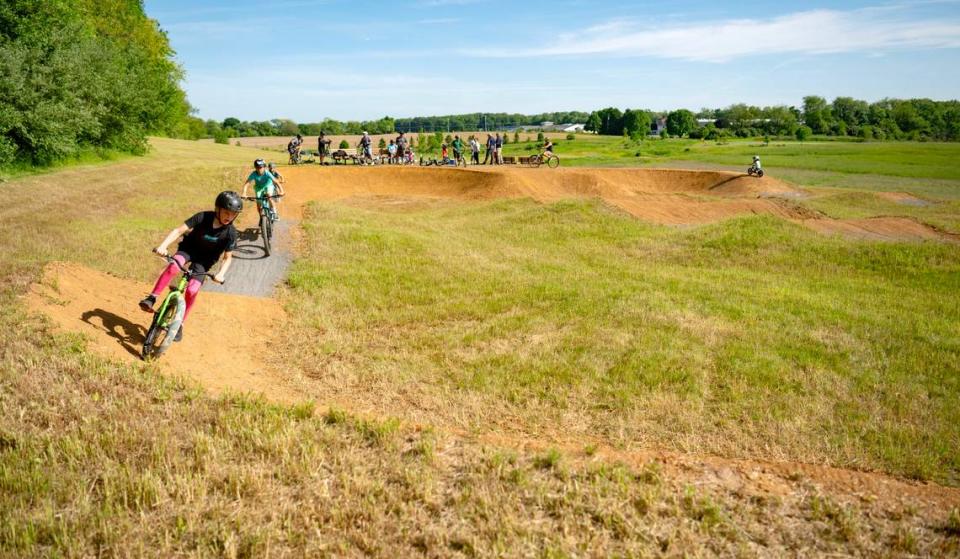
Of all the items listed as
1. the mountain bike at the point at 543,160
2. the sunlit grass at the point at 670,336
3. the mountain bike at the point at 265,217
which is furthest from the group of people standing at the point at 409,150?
the mountain bike at the point at 265,217

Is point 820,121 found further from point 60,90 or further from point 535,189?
point 60,90

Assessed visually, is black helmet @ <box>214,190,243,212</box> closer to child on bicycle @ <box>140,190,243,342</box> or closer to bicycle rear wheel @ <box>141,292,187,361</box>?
child on bicycle @ <box>140,190,243,342</box>

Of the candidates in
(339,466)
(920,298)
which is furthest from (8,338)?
(920,298)

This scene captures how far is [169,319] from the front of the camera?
7.84 meters

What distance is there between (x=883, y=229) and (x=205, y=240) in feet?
82.7

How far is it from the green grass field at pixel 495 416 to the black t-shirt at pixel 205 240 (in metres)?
1.79

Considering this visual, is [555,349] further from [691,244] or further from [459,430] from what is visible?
[691,244]

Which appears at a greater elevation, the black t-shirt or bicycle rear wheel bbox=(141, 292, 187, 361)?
the black t-shirt

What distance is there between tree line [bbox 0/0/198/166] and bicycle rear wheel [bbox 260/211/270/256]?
60.7ft

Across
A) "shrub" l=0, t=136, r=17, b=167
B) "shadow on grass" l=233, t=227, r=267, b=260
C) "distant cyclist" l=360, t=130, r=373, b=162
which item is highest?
"distant cyclist" l=360, t=130, r=373, b=162

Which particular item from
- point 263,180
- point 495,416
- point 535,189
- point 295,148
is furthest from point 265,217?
point 295,148

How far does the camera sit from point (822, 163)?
6347 centimetres

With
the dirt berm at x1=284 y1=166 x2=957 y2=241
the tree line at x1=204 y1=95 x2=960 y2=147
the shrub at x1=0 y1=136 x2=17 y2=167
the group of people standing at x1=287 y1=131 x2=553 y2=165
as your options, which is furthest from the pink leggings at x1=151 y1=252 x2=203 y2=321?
the tree line at x1=204 y1=95 x2=960 y2=147

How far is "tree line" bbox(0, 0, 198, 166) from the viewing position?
25516 mm
